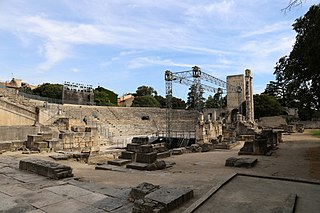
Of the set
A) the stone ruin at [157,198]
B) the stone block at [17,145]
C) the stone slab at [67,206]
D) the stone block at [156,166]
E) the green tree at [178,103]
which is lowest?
the stone block at [156,166]

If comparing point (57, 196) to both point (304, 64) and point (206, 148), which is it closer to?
point (304, 64)

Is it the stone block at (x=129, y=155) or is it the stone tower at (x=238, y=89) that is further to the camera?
the stone tower at (x=238, y=89)

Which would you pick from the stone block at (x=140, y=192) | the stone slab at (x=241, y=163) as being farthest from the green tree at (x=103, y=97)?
the stone block at (x=140, y=192)

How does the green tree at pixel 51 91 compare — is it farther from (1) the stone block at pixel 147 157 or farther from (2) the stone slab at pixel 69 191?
(2) the stone slab at pixel 69 191

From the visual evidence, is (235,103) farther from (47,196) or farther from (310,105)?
(47,196)

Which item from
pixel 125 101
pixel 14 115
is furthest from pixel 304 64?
pixel 125 101

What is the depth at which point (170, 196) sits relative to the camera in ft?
15.1

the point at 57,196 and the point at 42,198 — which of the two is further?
the point at 57,196

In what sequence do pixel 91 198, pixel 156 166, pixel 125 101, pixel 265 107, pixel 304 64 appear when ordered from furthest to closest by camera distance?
1. pixel 125 101
2. pixel 265 107
3. pixel 304 64
4. pixel 156 166
5. pixel 91 198

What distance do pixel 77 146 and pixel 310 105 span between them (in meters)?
15.5

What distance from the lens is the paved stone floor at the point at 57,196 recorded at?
4562 mm

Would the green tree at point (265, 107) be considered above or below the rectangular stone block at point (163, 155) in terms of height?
above

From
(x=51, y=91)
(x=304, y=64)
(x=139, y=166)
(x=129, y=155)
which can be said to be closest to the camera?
(x=139, y=166)

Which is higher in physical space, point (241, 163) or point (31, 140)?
point (31, 140)
